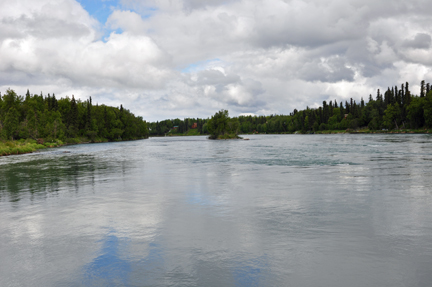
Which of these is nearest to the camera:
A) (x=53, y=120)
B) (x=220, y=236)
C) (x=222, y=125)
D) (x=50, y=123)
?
(x=220, y=236)

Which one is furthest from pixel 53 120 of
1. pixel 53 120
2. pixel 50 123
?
pixel 50 123

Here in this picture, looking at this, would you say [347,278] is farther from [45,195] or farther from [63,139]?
[63,139]

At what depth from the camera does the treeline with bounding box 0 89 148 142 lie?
11306cm

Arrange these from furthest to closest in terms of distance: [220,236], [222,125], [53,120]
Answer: [222,125], [53,120], [220,236]

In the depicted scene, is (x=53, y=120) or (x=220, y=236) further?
(x=53, y=120)

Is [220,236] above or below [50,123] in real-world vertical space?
below

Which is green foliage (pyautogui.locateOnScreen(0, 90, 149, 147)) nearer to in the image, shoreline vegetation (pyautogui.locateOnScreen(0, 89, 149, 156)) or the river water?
shoreline vegetation (pyautogui.locateOnScreen(0, 89, 149, 156))

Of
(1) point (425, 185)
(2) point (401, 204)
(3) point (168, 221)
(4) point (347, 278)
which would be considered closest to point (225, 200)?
(3) point (168, 221)

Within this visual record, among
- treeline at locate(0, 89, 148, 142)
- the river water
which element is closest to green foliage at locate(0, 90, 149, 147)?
treeline at locate(0, 89, 148, 142)

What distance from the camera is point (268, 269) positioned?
8.55m

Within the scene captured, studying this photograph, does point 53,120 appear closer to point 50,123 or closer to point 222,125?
point 50,123

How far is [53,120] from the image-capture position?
136 metres

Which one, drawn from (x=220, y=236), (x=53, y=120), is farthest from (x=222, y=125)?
(x=220, y=236)

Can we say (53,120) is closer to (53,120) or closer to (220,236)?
(53,120)
